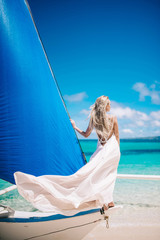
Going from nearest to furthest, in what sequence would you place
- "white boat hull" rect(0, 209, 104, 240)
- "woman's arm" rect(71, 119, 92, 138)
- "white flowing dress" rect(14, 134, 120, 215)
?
"white flowing dress" rect(14, 134, 120, 215) < "white boat hull" rect(0, 209, 104, 240) < "woman's arm" rect(71, 119, 92, 138)

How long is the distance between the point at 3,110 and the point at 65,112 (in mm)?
778

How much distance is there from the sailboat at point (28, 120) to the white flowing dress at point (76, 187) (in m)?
0.27

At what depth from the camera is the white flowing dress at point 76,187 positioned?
5.91ft

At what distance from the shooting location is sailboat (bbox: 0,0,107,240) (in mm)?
2164

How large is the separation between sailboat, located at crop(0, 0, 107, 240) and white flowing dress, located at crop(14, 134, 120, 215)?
270 mm

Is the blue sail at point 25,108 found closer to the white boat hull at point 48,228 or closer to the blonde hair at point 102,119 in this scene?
the blonde hair at point 102,119

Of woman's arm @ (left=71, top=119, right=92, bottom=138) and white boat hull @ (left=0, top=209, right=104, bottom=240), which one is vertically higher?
woman's arm @ (left=71, top=119, right=92, bottom=138)

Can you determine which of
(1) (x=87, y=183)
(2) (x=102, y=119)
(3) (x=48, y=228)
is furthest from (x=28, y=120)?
(3) (x=48, y=228)

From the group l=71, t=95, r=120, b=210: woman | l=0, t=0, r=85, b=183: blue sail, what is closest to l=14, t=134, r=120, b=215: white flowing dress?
l=71, t=95, r=120, b=210: woman

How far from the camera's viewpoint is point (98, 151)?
2225 mm

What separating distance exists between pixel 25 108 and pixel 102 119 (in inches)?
37.8

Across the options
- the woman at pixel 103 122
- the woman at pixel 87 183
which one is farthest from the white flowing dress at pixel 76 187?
the woman at pixel 103 122

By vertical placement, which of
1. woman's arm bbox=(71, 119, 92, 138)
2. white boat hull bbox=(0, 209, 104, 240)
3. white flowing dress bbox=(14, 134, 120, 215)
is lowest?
white boat hull bbox=(0, 209, 104, 240)

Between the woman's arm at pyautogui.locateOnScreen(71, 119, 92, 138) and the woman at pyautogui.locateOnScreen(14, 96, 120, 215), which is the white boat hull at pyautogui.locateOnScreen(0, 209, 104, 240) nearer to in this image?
the woman at pyautogui.locateOnScreen(14, 96, 120, 215)
